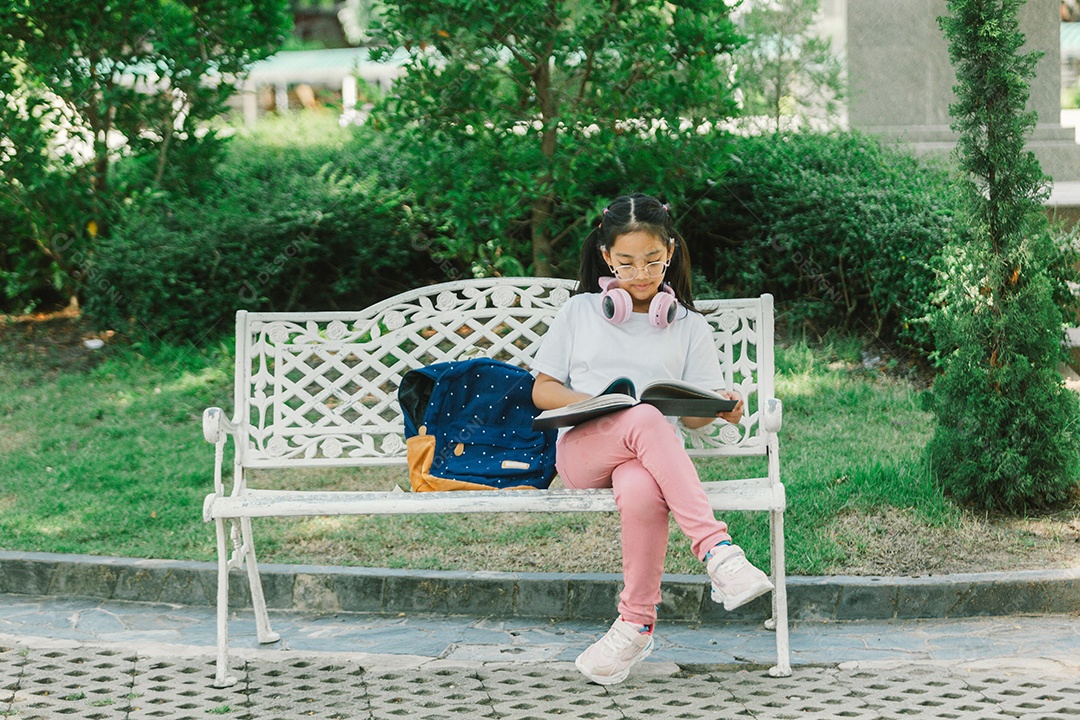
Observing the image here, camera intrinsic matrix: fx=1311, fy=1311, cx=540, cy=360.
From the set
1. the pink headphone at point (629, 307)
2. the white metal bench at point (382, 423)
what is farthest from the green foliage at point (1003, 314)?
the pink headphone at point (629, 307)

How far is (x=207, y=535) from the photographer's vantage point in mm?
5602

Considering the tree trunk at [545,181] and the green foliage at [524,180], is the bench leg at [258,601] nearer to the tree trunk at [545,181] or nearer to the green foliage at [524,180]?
the green foliage at [524,180]

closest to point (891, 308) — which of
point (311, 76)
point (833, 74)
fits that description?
point (833, 74)

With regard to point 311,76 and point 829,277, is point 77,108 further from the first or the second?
point 311,76

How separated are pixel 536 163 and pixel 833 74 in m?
3.95

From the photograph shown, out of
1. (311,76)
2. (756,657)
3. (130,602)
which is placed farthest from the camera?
(311,76)

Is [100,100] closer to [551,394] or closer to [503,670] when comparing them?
[551,394]

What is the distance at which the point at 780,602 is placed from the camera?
4.19 meters

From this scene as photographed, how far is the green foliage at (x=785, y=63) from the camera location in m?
10.6

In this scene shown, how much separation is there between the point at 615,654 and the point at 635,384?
0.95m

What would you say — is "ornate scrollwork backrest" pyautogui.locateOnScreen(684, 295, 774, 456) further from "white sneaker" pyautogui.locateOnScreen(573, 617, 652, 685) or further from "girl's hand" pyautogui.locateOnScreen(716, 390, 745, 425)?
"white sneaker" pyautogui.locateOnScreen(573, 617, 652, 685)

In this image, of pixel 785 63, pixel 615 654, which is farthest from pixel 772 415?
pixel 785 63

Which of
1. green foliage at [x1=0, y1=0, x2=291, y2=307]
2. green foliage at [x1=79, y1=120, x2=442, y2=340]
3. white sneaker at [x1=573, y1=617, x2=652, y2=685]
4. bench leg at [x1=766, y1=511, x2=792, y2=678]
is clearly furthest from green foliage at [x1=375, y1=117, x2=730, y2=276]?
white sneaker at [x1=573, y1=617, x2=652, y2=685]

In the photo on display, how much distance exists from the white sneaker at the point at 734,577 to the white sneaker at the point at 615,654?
0.98ft
